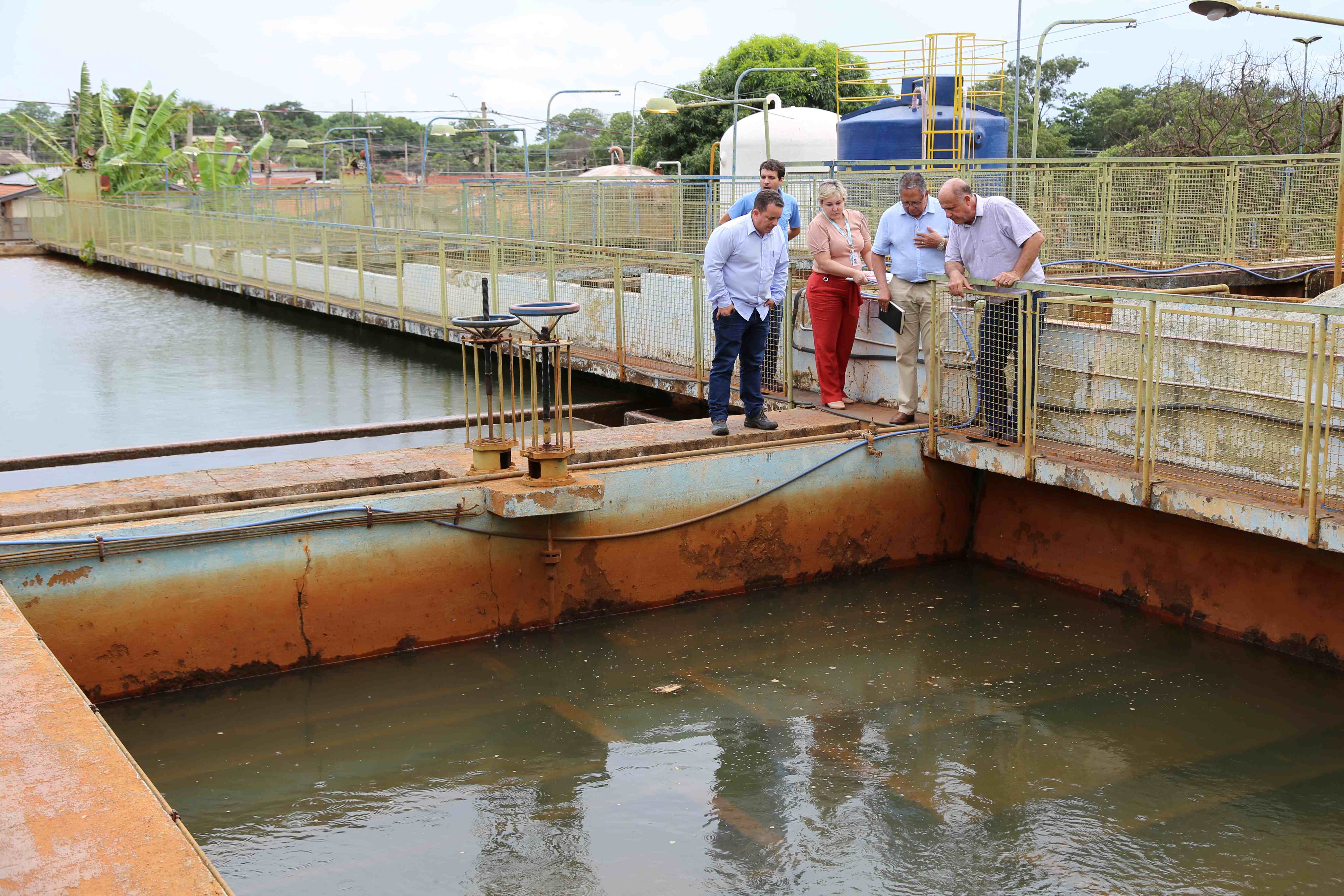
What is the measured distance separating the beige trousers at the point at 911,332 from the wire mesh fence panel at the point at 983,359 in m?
0.12

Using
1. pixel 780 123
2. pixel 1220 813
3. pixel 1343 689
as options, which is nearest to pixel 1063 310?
pixel 1343 689

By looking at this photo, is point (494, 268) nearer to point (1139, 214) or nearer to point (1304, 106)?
point (1139, 214)

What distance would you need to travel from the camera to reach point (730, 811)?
539cm

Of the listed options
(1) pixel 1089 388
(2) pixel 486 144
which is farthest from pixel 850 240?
(2) pixel 486 144

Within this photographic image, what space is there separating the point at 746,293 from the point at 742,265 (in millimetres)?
197

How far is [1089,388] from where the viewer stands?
7.57 meters

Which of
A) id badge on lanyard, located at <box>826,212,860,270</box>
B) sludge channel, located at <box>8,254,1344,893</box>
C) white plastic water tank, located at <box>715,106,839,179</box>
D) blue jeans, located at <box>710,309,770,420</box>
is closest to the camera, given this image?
sludge channel, located at <box>8,254,1344,893</box>

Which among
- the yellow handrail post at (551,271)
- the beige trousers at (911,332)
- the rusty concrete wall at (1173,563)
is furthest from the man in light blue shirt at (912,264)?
the yellow handrail post at (551,271)

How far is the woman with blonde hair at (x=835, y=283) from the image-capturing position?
29.0 feet

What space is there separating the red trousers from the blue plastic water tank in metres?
11.5

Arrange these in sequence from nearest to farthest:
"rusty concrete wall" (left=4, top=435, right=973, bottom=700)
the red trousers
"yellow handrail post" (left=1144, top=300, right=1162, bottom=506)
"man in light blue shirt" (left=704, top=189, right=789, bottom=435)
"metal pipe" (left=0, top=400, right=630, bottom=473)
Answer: "rusty concrete wall" (left=4, top=435, right=973, bottom=700) → "yellow handrail post" (left=1144, top=300, right=1162, bottom=506) → "man in light blue shirt" (left=704, top=189, right=789, bottom=435) → "metal pipe" (left=0, top=400, right=630, bottom=473) → the red trousers

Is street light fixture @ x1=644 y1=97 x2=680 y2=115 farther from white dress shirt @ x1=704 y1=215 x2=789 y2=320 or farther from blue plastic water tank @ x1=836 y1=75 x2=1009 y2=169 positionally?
white dress shirt @ x1=704 y1=215 x2=789 y2=320

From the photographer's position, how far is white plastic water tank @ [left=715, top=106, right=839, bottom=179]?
1034 inches

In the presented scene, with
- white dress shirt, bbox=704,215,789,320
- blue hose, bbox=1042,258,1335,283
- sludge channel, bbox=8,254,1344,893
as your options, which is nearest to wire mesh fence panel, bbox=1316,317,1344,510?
sludge channel, bbox=8,254,1344,893
